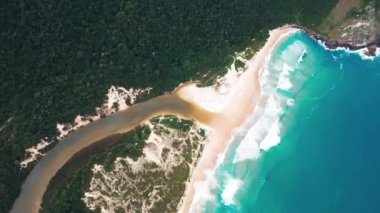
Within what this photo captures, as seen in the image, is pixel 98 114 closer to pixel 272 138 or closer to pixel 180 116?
pixel 180 116

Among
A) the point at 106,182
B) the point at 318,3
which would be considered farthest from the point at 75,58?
the point at 318,3

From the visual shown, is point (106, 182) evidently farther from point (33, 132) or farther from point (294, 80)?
point (294, 80)

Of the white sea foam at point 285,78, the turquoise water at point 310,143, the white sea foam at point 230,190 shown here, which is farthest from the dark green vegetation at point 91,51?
the white sea foam at point 230,190

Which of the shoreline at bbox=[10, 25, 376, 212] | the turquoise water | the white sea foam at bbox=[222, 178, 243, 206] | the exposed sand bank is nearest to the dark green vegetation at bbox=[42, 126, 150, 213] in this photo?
the shoreline at bbox=[10, 25, 376, 212]

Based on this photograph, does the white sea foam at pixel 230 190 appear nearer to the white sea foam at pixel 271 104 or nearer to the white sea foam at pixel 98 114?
the white sea foam at pixel 271 104

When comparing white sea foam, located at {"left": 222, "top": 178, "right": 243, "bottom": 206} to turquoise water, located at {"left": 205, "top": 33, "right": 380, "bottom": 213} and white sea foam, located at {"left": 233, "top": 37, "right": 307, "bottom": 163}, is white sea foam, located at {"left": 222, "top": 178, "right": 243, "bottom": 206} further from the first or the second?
white sea foam, located at {"left": 233, "top": 37, "right": 307, "bottom": 163}

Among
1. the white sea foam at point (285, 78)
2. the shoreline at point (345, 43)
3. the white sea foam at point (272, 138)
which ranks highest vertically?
the shoreline at point (345, 43)

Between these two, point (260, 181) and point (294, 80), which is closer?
point (260, 181)
